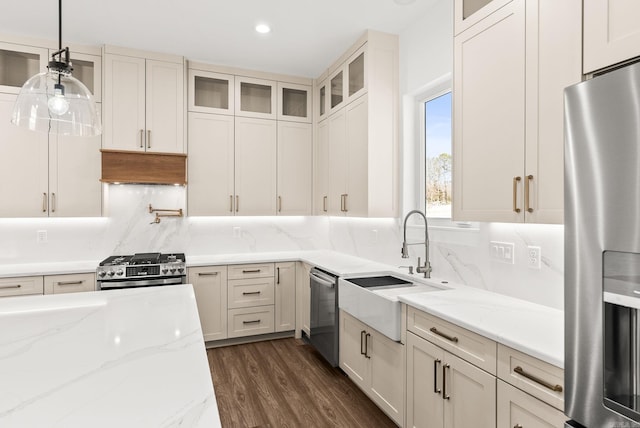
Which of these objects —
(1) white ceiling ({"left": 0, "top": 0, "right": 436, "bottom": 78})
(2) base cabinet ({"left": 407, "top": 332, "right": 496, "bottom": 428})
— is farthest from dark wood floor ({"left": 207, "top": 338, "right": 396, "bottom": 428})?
(1) white ceiling ({"left": 0, "top": 0, "right": 436, "bottom": 78})

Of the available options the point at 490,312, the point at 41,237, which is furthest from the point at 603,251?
the point at 41,237

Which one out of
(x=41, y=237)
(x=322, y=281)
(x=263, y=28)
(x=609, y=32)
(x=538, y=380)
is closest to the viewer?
(x=609, y=32)

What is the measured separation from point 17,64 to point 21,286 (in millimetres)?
1967

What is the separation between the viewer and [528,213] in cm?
164

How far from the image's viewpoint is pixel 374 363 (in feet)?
8.06

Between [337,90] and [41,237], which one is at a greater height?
[337,90]

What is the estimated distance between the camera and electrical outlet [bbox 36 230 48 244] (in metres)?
3.51

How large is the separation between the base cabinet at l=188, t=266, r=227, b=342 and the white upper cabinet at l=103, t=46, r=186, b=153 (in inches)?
49.0

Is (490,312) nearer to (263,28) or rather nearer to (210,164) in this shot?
(263,28)

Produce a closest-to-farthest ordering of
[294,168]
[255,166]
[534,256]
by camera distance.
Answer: [534,256] → [255,166] → [294,168]

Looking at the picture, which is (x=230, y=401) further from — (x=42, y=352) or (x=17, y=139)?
(x=17, y=139)

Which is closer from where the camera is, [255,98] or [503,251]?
[503,251]

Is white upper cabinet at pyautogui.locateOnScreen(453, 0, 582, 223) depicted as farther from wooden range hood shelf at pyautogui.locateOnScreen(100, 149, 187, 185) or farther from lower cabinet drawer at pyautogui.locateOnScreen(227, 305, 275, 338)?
wooden range hood shelf at pyautogui.locateOnScreen(100, 149, 187, 185)

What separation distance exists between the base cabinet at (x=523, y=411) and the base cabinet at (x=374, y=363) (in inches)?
28.0
